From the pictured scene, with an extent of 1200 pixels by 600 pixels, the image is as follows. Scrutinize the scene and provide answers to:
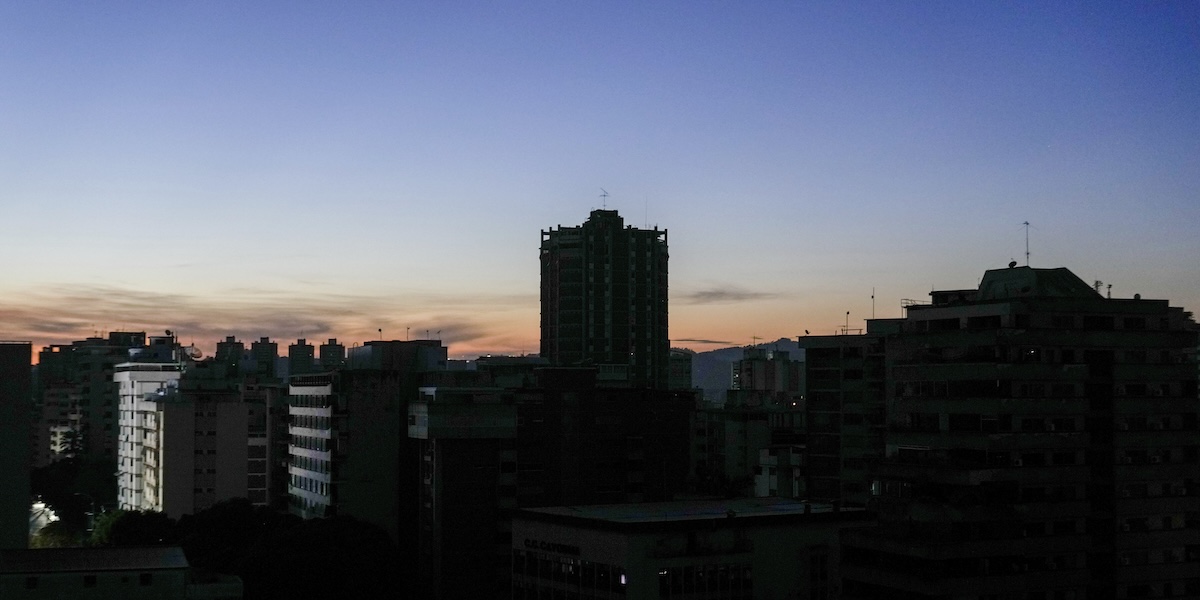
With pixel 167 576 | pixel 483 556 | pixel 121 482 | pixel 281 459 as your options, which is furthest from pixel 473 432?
pixel 121 482

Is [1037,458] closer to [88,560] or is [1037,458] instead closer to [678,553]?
[678,553]

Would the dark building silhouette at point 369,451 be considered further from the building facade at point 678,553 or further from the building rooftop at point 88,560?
the building rooftop at point 88,560

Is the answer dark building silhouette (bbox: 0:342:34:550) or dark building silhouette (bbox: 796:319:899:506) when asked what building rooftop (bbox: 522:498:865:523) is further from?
dark building silhouette (bbox: 0:342:34:550)

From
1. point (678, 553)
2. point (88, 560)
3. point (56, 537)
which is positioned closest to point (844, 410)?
point (678, 553)

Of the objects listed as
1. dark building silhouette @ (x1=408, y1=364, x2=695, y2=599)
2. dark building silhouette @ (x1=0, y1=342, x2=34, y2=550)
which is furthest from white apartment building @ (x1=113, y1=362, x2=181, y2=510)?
dark building silhouette @ (x1=0, y1=342, x2=34, y2=550)

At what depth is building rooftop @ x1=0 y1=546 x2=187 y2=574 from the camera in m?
75.9

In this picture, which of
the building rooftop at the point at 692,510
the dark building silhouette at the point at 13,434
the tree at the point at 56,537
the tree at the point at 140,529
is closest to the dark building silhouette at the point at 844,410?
the building rooftop at the point at 692,510

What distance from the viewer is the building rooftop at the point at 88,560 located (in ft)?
249

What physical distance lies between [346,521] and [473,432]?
1102cm

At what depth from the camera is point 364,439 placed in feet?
384

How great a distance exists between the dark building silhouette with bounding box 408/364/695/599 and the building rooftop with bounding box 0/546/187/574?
77.4 ft

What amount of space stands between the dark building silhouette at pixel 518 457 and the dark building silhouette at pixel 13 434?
28736 mm

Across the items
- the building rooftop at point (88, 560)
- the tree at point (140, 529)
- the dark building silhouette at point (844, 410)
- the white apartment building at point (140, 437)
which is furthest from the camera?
the white apartment building at point (140, 437)

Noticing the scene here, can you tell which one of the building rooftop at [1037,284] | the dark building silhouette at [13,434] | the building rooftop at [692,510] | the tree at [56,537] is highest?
the building rooftop at [1037,284]
